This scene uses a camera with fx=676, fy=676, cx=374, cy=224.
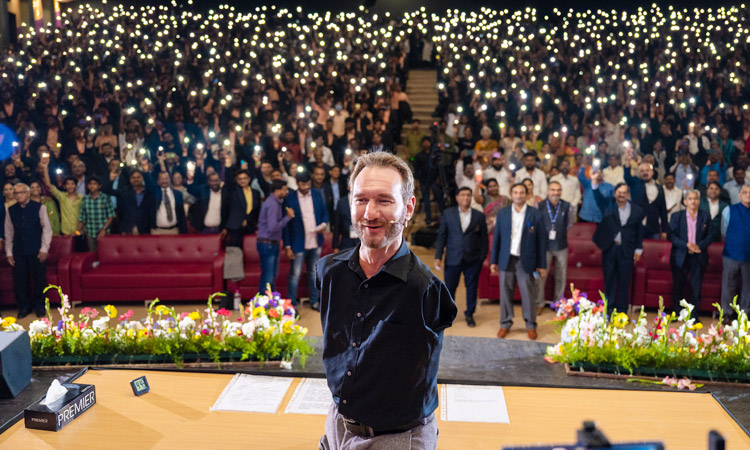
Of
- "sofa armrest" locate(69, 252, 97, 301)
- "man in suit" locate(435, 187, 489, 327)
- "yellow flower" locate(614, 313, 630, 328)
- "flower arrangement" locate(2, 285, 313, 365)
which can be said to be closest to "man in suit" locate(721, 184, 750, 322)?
"man in suit" locate(435, 187, 489, 327)

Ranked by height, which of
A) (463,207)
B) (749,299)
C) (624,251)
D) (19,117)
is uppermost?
(19,117)

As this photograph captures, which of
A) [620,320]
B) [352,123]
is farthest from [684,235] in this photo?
[352,123]

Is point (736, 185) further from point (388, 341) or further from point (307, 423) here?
point (388, 341)

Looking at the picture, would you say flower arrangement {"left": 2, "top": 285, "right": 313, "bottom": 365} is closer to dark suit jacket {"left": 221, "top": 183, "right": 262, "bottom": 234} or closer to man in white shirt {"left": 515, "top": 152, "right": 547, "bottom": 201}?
dark suit jacket {"left": 221, "top": 183, "right": 262, "bottom": 234}

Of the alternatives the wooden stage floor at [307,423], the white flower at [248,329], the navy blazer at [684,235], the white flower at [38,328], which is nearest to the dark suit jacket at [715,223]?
the navy blazer at [684,235]

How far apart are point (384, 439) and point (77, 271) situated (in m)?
6.53

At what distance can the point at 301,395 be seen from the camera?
11.1 ft

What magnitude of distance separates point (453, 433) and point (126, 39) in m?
16.6

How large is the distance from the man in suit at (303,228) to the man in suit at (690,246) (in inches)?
149

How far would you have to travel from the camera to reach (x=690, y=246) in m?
7.14

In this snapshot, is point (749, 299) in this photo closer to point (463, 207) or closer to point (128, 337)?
point (463, 207)

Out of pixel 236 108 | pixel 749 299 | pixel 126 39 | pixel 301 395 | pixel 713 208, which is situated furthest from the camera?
pixel 126 39

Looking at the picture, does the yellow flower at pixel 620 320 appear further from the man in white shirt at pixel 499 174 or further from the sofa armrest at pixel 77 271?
the sofa armrest at pixel 77 271

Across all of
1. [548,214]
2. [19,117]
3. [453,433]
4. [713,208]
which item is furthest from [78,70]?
[453,433]
